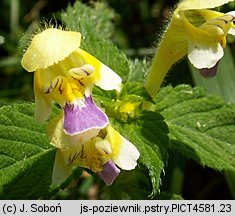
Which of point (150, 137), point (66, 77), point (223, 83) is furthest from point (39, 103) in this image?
point (223, 83)

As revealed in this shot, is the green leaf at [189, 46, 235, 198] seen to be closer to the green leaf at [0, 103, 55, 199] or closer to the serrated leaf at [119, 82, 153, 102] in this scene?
the serrated leaf at [119, 82, 153, 102]

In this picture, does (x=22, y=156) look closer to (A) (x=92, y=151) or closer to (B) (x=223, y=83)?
(A) (x=92, y=151)

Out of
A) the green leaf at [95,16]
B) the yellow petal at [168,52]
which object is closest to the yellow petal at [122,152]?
the yellow petal at [168,52]

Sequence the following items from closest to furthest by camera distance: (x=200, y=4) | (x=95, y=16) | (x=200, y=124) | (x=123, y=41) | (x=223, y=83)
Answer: (x=200, y=4) → (x=200, y=124) → (x=223, y=83) → (x=95, y=16) → (x=123, y=41)

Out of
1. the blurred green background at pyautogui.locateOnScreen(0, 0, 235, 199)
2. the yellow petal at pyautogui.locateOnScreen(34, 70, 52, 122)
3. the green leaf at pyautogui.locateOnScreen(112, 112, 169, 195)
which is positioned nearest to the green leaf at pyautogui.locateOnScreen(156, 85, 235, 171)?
the green leaf at pyautogui.locateOnScreen(112, 112, 169, 195)

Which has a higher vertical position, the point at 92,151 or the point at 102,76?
the point at 102,76

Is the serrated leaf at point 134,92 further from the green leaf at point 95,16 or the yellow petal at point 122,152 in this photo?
the green leaf at point 95,16
